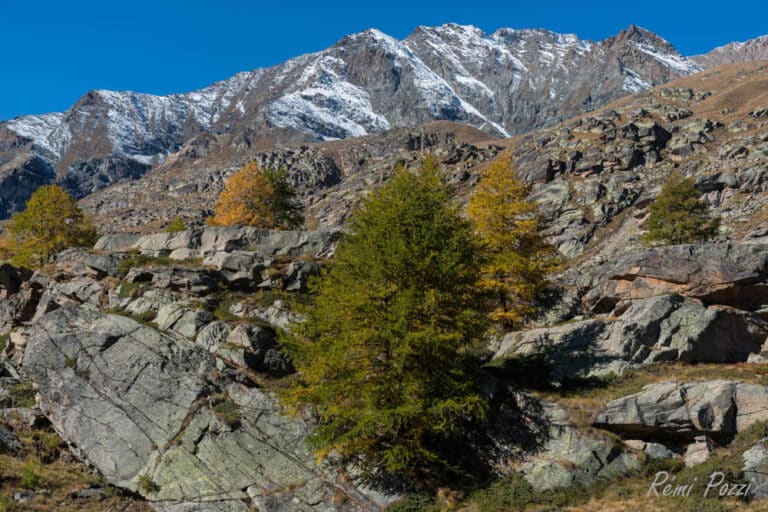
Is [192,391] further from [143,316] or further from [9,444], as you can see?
[143,316]

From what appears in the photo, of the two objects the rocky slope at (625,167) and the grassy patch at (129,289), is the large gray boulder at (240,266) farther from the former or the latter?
the rocky slope at (625,167)

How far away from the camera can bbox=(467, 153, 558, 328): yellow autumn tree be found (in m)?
25.5

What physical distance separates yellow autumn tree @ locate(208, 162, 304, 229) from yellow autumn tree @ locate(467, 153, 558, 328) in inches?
1050

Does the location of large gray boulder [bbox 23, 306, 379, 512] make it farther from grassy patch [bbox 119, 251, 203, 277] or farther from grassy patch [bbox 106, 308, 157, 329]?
grassy patch [bbox 119, 251, 203, 277]

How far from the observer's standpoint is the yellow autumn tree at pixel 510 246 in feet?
83.7

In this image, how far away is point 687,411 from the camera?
18.4m

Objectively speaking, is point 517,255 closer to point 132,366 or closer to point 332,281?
point 332,281

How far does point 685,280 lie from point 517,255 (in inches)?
335

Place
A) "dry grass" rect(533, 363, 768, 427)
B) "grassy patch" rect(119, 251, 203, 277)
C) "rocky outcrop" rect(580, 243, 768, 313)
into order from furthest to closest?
"grassy patch" rect(119, 251, 203, 277) → "rocky outcrop" rect(580, 243, 768, 313) → "dry grass" rect(533, 363, 768, 427)

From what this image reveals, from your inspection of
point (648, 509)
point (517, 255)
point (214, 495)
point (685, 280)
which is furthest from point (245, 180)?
point (648, 509)

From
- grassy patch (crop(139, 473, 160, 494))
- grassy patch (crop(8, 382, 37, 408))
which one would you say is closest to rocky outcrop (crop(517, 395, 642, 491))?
grassy patch (crop(139, 473, 160, 494))

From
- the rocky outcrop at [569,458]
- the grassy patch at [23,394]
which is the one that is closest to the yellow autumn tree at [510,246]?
the rocky outcrop at [569,458]

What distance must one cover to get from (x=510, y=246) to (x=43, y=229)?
38041mm
